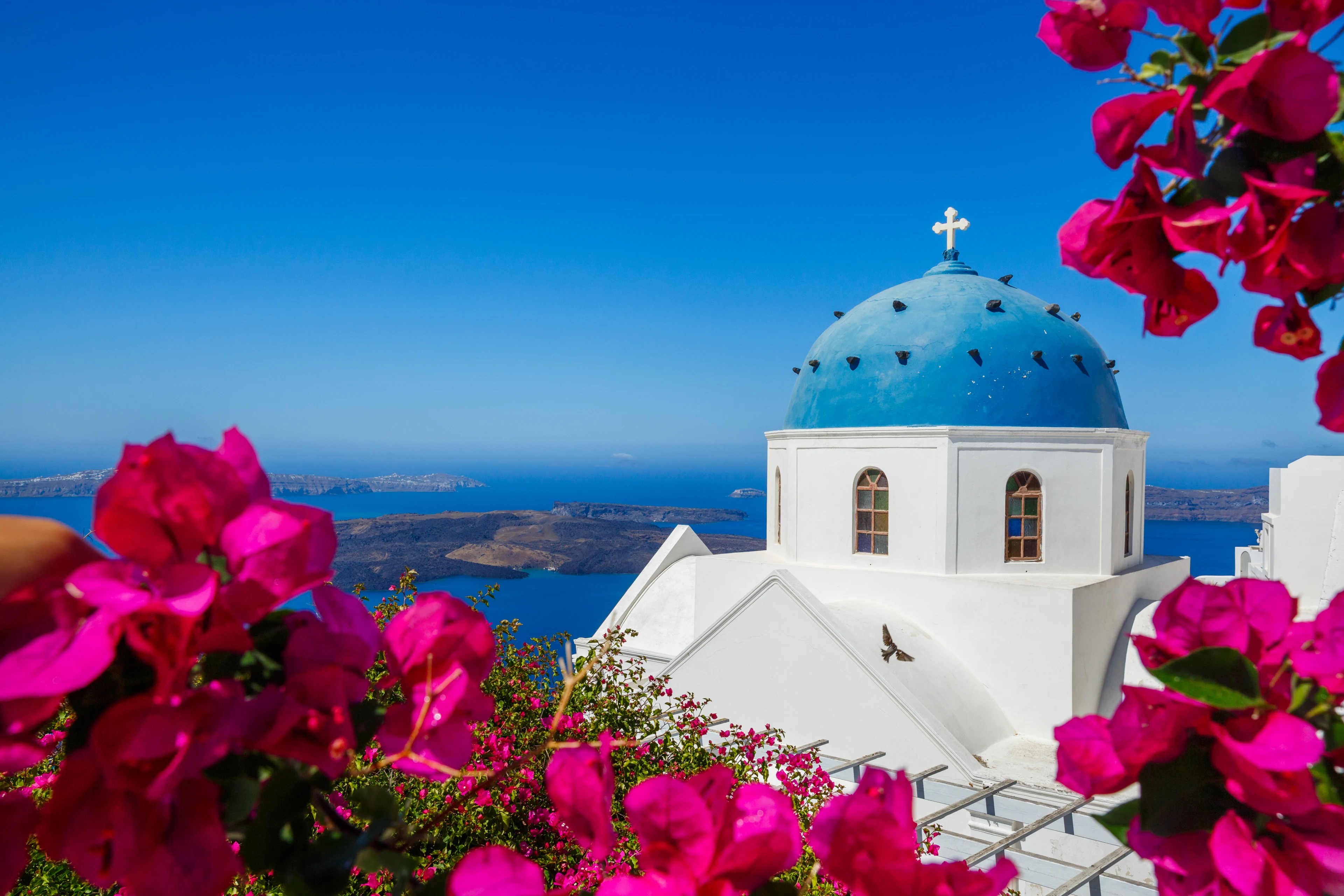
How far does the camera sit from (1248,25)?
849 mm

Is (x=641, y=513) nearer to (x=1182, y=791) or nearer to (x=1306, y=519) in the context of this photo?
(x=1306, y=519)

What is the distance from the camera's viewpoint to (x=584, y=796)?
857 mm

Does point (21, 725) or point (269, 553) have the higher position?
point (269, 553)

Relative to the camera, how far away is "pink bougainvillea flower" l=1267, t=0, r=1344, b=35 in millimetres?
825

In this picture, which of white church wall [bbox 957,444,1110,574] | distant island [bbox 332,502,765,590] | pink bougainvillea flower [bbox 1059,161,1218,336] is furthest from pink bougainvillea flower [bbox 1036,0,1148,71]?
distant island [bbox 332,502,765,590]

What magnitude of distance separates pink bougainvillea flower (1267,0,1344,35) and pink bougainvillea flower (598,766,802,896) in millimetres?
952

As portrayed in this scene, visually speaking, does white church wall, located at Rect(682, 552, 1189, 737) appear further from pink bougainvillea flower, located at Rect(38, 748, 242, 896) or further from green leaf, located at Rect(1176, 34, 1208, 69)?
pink bougainvillea flower, located at Rect(38, 748, 242, 896)

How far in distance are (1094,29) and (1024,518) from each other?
31.2 feet

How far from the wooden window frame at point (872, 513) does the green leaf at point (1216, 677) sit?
30.6ft

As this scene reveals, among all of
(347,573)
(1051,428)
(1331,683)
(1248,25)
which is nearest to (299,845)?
(1331,683)

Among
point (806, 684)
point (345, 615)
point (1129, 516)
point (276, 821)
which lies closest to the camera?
point (276, 821)

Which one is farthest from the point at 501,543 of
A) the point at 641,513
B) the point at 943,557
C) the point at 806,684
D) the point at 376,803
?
the point at 376,803

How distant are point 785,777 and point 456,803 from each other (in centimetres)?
548

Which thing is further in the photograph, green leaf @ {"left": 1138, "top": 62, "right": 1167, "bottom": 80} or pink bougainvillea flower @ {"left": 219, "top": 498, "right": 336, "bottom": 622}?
green leaf @ {"left": 1138, "top": 62, "right": 1167, "bottom": 80}
